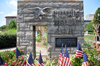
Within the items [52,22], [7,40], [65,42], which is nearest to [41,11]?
[52,22]

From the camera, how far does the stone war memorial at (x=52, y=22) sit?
5488 millimetres

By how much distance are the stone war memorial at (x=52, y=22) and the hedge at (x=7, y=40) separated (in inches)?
307

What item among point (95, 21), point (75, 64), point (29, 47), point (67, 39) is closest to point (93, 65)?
point (75, 64)

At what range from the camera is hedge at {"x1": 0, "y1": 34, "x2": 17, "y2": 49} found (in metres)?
12.0

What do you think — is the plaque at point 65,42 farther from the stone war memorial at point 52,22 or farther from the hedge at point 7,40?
the hedge at point 7,40

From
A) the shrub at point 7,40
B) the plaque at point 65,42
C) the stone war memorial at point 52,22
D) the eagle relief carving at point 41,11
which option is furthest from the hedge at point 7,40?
the plaque at point 65,42

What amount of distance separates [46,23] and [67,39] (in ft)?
5.42

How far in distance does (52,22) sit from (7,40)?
9439 millimetres

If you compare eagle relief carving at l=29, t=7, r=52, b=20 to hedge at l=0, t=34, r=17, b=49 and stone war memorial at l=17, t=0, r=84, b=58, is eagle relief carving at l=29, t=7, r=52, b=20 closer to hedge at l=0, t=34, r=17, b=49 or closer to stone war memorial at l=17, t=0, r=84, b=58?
stone war memorial at l=17, t=0, r=84, b=58

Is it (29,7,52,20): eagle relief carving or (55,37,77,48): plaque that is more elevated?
(29,7,52,20): eagle relief carving

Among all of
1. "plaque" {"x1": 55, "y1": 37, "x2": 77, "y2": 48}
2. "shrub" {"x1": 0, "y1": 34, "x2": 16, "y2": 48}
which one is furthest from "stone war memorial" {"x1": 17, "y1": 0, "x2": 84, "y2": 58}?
"shrub" {"x1": 0, "y1": 34, "x2": 16, "y2": 48}

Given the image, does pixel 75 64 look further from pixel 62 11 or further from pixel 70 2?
pixel 70 2

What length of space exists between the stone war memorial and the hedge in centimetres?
779

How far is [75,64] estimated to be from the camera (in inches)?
163
